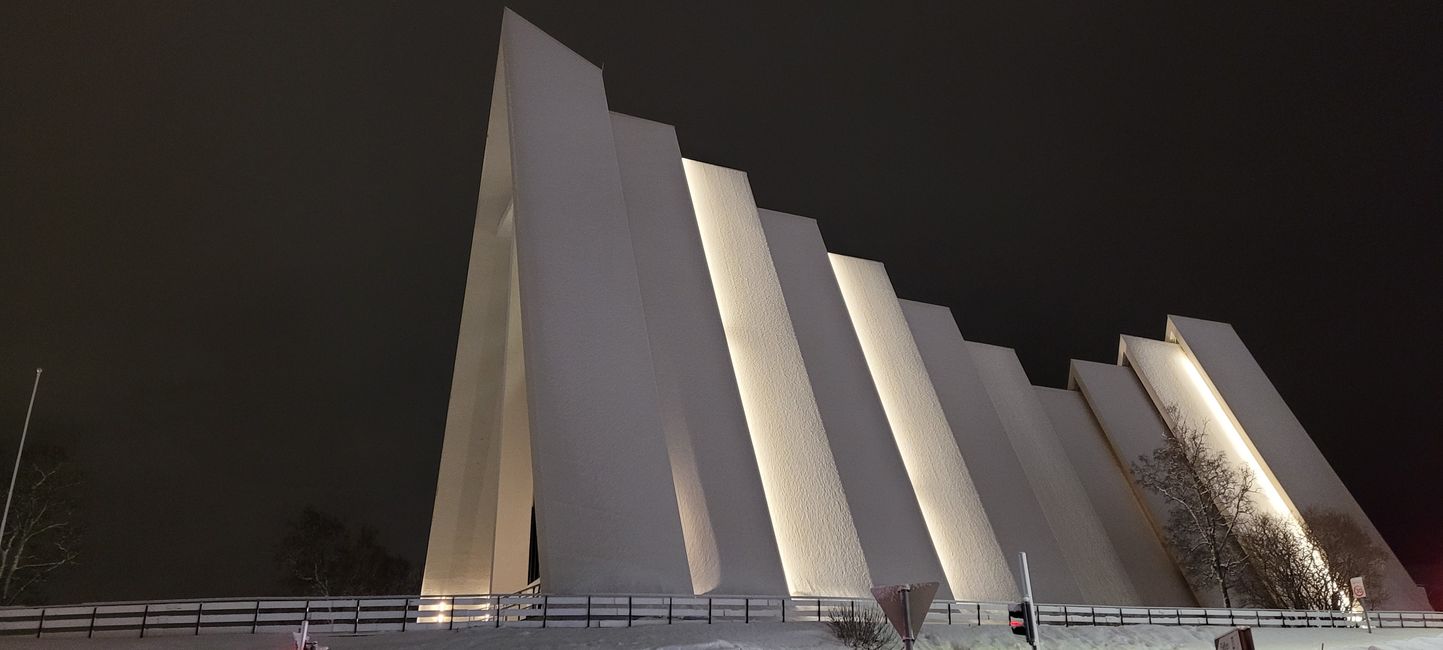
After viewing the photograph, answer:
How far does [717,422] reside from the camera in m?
19.1

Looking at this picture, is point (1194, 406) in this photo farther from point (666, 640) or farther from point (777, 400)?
point (666, 640)

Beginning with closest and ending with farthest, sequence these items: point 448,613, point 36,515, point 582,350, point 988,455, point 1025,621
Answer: point 1025,621 < point 448,613 < point 582,350 < point 36,515 < point 988,455

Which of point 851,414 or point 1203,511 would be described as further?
point 1203,511

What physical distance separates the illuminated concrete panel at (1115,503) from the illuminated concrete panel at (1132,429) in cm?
4

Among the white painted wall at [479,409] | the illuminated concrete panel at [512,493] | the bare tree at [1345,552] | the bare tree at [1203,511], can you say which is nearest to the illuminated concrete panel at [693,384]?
the illuminated concrete panel at [512,493]

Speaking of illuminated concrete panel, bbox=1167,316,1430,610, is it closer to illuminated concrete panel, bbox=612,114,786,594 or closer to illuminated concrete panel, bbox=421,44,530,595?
illuminated concrete panel, bbox=612,114,786,594


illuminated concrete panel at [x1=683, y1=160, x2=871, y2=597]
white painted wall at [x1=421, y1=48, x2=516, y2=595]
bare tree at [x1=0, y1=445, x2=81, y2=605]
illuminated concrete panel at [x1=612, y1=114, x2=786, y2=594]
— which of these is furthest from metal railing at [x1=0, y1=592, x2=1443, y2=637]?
bare tree at [x1=0, y1=445, x2=81, y2=605]

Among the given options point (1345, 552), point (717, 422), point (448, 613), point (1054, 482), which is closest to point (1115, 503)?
point (1054, 482)

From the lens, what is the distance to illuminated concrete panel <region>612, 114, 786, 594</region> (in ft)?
55.8

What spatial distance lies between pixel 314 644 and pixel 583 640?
3.35 m

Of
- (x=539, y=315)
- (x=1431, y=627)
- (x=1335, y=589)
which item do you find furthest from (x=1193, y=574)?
(x=539, y=315)

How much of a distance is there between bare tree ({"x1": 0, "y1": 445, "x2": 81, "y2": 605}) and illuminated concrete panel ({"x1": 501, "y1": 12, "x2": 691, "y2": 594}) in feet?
50.0

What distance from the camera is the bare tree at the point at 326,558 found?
34.5m

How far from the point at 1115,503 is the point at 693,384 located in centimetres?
1818
